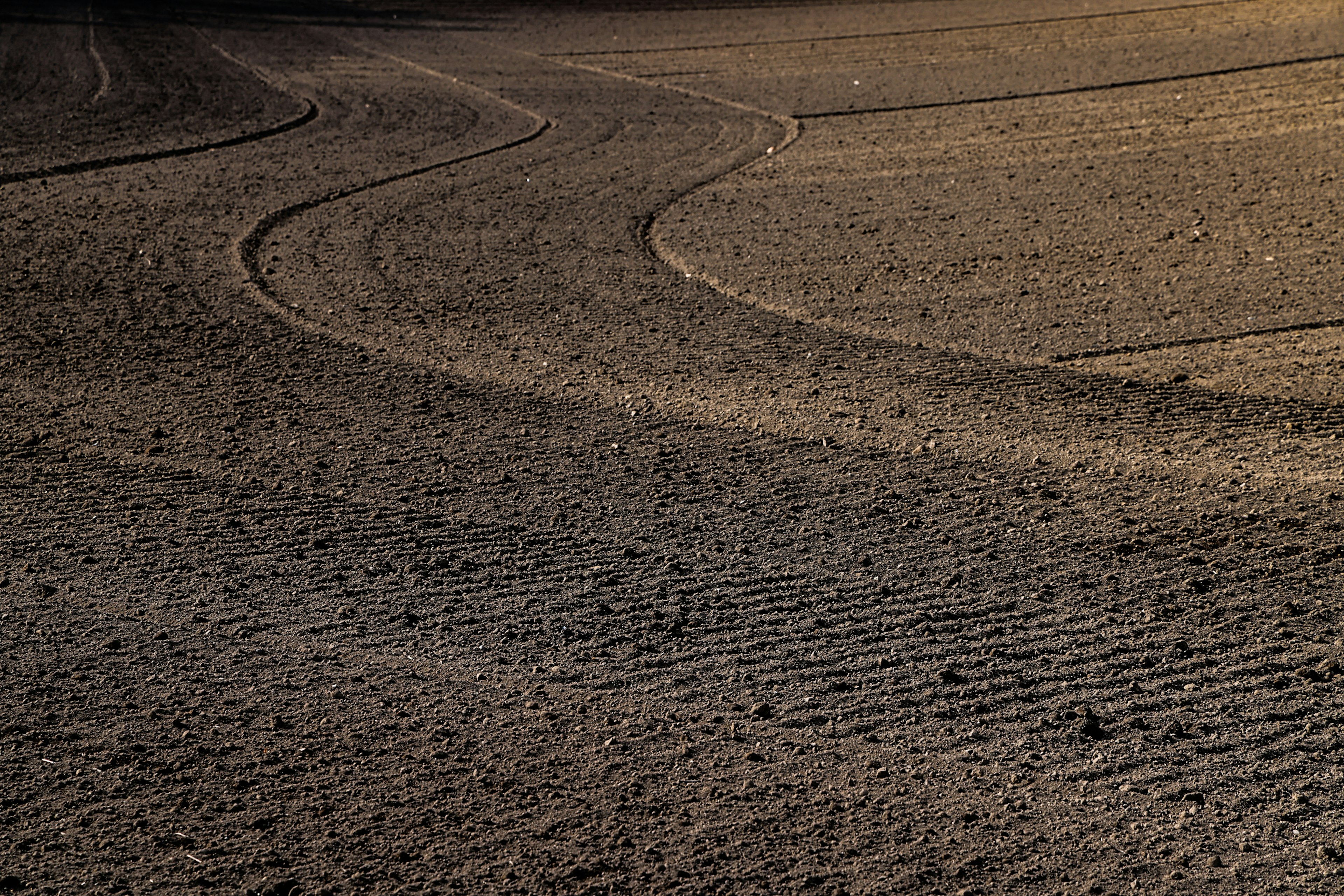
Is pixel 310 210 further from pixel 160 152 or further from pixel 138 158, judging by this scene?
pixel 160 152

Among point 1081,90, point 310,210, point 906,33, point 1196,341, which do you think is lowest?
point 310,210

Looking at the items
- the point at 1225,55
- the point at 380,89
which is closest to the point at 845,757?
the point at 380,89

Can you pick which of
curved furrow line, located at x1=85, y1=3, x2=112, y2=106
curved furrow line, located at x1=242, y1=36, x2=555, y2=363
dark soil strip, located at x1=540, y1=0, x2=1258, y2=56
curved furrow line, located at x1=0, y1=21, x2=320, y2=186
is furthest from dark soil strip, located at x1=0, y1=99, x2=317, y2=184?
dark soil strip, located at x1=540, y1=0, x2=1258, y2=56

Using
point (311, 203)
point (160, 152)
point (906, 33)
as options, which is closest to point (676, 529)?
point (311, 203)

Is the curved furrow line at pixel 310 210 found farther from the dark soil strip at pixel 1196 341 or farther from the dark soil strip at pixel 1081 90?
the dark soil strip at pixel 1196 341

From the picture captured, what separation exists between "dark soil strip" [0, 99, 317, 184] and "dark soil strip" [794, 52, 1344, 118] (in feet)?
20.6

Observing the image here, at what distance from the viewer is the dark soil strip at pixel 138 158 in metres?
12.3

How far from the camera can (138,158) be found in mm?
13273

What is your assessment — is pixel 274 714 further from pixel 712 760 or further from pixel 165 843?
pixel 712 760

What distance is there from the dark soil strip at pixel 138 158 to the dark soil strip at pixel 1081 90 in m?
6.27

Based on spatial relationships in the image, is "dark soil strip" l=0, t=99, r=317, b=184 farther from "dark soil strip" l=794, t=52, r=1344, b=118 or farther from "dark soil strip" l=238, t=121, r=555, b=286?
"dark soil strip" l=794, t=52, r=1344, b=118

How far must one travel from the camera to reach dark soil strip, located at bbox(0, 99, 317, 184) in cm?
1234

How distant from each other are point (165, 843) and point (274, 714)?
643mm

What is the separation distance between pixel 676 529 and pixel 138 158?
33.1 ft
